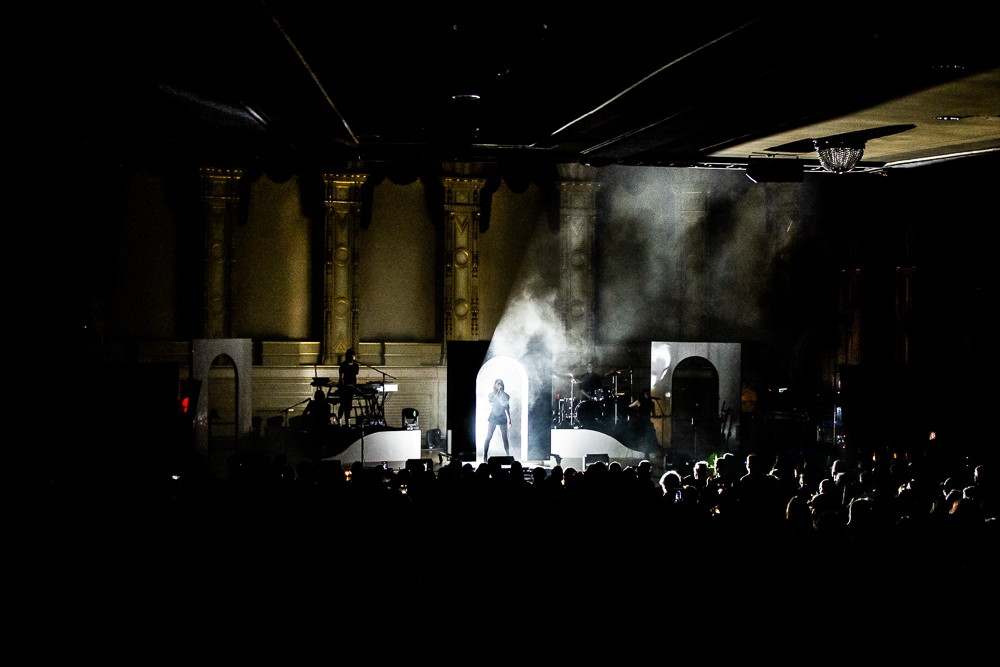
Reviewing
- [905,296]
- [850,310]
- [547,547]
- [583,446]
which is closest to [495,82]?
[547,547]

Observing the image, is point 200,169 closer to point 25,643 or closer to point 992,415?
point 25,643

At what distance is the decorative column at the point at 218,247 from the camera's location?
16828 millimetres

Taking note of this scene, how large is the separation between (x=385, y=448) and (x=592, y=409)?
4.33 m

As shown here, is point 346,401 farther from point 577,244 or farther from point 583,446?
point 577,244

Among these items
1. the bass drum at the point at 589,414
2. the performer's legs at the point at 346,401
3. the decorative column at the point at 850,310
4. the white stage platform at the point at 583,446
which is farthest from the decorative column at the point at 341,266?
the decorative column at the point at 850,310

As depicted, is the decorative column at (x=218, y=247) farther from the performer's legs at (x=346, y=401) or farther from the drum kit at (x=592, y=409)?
the drum kit at (x=592, y=409)

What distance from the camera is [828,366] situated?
18.5 m

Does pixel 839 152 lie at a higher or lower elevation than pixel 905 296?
higher

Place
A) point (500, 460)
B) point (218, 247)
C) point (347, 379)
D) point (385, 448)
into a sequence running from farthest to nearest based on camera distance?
point (218, 247) < point (347, 379) < point (385, 448) < point (500, 460)

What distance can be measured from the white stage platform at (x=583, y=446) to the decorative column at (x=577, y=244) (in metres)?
4.02

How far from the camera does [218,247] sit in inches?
667

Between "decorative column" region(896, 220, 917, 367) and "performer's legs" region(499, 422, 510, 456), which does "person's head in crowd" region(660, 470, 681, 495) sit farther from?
"decorative column" region(896, 220, 917, 367)

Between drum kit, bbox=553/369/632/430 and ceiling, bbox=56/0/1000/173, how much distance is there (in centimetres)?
617

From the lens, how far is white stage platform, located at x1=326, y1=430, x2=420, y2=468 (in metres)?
13.1
